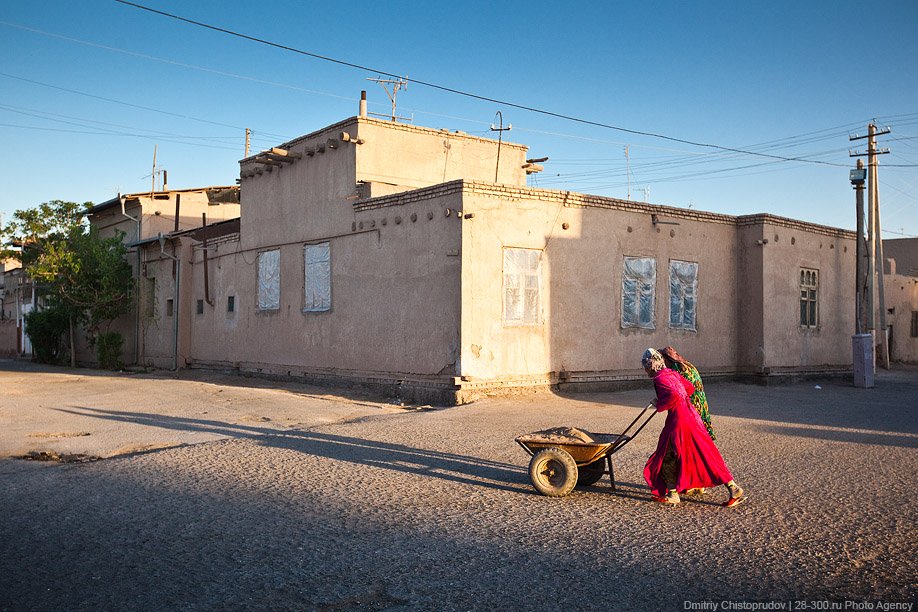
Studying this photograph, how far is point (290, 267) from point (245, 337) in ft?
10.5

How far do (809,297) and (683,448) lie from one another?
16160 mm

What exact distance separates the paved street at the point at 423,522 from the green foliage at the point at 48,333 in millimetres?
24422

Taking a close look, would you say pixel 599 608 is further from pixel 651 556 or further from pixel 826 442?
pixel 826 442

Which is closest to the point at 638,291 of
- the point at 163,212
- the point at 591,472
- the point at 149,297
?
the point at 591,472

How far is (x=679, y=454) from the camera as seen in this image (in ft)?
22.3

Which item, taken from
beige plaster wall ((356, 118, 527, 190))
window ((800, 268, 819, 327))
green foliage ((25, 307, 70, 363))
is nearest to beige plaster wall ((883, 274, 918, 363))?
window ((800, 268, 819, 327))

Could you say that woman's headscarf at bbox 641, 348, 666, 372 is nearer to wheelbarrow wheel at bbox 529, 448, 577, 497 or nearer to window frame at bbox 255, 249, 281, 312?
wheelbarrow wheel at bbox 529, 448, 577, 497

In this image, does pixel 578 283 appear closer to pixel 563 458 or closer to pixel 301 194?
pixel 301 194

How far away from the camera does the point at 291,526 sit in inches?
244

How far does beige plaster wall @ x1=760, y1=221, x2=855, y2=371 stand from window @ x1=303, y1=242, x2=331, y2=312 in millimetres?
10897

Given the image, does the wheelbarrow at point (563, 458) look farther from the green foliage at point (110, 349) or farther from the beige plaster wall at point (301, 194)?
the green foliage at point (110, 349)

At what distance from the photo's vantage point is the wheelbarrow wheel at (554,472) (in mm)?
7172

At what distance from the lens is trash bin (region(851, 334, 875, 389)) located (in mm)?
19438

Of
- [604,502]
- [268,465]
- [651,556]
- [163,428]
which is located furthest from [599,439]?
[163,428]
